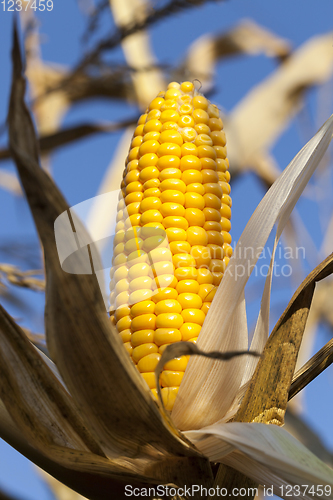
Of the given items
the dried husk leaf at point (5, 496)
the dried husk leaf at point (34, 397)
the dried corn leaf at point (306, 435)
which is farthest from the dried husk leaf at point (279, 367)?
the dried corn leaf at point (306, 435)

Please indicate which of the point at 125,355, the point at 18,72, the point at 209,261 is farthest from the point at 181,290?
the point at 18,72

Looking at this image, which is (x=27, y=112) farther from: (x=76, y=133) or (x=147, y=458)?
(x=76, y=133)

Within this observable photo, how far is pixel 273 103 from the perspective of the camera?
6.29ft

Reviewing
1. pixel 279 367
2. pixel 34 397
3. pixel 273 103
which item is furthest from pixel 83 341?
pixel 273 103

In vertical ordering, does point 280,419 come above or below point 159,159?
below

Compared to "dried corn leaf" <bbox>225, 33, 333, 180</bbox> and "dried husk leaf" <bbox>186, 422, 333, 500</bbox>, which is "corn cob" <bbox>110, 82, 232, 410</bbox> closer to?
"dried husk leaf" <bbox>186, 422, 333, 500</bbox>

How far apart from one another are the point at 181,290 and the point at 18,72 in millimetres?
282

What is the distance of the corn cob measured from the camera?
0.50 m

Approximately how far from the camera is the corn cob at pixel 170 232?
19.6 inches

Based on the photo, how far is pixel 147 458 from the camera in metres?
0.41

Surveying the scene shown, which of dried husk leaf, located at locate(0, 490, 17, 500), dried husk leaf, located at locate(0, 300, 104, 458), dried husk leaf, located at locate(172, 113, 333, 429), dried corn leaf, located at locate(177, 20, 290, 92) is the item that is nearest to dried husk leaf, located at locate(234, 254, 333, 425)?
dried husk leaf, located at locate(172, 113, 333, 429)

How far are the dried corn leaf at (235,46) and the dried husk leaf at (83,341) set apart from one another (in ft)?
6.04

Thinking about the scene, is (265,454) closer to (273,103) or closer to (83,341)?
(83,341)

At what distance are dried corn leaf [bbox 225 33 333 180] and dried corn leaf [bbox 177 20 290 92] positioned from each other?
15 cm
